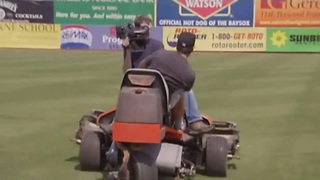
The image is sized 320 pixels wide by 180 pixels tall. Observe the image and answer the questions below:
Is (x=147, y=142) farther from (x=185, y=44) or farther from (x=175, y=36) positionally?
(x=175, y=36)

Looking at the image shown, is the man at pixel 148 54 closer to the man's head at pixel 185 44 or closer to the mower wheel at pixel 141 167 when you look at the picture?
the man's head at pixel 185 44

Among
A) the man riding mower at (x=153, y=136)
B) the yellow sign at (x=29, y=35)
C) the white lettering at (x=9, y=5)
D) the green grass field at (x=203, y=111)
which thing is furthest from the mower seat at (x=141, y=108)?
the white lettering at (x=9, y=5)

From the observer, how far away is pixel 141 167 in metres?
7.33

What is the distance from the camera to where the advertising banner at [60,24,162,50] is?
123 feet

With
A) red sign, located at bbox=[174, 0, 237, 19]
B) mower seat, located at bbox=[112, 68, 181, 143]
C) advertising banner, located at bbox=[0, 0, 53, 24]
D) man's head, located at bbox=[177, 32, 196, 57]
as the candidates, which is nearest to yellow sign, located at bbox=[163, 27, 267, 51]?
red sign, located at bbox=[174, 0, 237, 19]

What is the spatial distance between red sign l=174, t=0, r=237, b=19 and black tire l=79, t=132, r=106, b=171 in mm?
30660

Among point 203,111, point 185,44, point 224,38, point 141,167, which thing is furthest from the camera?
point 224,38

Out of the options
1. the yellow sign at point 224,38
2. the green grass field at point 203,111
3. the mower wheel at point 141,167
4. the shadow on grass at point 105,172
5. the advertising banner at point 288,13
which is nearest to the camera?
the mower wheel at point 141,167

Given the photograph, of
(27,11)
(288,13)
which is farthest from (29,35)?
(288,13)

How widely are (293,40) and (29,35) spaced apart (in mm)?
12332

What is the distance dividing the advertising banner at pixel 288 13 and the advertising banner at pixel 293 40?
515 millimetres

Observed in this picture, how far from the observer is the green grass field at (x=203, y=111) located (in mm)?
9195

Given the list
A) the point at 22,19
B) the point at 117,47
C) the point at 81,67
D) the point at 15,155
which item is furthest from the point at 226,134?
the point at 22,19

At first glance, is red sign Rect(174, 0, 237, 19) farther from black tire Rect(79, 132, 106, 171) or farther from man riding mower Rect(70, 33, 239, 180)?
black tire Rect(79, 132, 106, 171)
